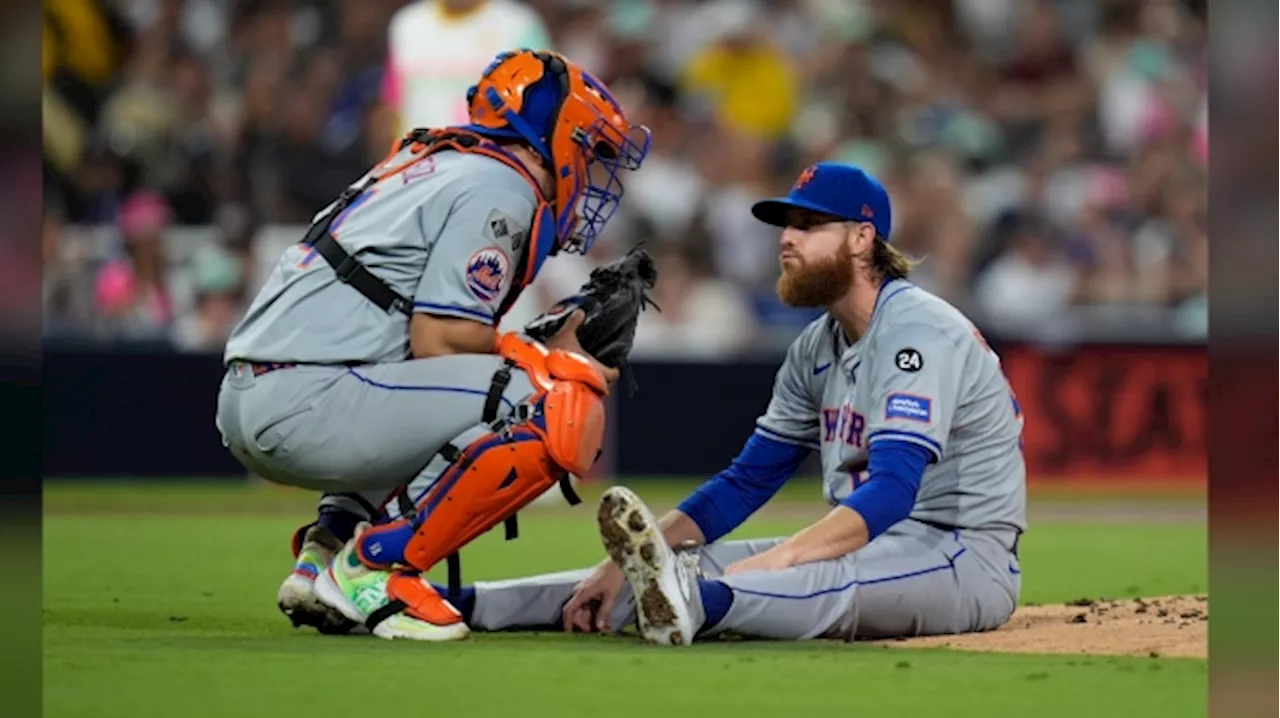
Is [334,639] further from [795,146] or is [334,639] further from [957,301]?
[795,146]

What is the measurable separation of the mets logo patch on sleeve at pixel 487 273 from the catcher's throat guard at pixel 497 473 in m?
0.28

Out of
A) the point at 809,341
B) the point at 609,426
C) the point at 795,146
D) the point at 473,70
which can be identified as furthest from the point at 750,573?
the point at 795,146

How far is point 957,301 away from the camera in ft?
52.1

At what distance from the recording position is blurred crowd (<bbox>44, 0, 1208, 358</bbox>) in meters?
15.1

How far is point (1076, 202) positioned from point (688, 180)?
11.6ft

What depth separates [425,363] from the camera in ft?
20.1

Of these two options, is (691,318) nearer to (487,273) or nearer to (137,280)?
(137,280)

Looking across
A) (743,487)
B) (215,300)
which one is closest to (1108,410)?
(215,300)

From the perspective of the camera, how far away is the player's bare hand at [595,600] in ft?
21.0

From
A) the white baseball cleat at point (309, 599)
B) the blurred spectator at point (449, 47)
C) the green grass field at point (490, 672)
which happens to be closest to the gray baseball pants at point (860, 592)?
the green grass field at point (490, 672)

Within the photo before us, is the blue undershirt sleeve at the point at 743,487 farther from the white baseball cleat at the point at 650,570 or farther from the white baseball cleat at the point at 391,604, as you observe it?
the white baseball cleat at the point at 391,604

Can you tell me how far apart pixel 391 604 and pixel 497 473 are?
536mm

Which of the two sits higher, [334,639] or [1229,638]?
[1229,638]

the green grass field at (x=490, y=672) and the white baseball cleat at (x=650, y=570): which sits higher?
the white baseball cleat at (x=650, y=570)
